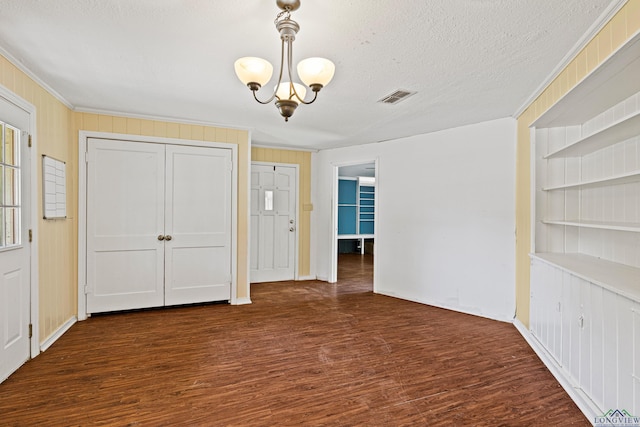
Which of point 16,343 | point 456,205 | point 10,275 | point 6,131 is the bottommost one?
point 16,343

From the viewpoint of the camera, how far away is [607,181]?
228cm

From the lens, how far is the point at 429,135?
173 inches


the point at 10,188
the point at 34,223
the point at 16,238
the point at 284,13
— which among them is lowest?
the point at 16,238

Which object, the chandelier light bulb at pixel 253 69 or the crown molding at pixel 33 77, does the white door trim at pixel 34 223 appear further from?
the chandelier light bulb at pixel 253 69

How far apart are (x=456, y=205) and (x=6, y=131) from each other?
4415 mm

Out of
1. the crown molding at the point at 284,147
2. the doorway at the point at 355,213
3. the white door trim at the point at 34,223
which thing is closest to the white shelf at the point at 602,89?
the crown molding at the point at 284,147

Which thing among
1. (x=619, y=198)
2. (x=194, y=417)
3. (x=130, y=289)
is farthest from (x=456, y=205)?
(x=130, y=289)

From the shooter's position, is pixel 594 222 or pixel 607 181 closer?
pixel 607 181

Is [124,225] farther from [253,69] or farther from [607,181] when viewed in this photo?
[607,181]

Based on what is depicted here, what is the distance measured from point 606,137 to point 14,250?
14.2 feet

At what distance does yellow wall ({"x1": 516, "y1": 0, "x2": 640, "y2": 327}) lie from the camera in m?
1.72

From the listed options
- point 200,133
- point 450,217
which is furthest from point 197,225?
point 450,217

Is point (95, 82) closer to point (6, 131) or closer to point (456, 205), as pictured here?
point (6, 131)

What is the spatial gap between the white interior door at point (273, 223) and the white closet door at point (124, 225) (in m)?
1.81
